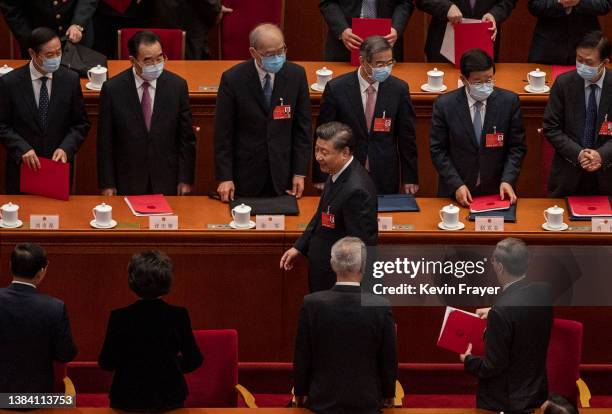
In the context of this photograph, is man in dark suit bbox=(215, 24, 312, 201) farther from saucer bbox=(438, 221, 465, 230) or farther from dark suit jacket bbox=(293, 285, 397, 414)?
dark suit jacket bbox=(293, 285, 397, 414)

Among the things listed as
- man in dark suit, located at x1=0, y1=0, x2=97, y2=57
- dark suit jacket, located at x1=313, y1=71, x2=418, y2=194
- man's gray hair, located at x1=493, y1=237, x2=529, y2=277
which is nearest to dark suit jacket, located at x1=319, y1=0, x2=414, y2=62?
dark suit jacket, located at x1=313, y1=71, x2=418, y2=194

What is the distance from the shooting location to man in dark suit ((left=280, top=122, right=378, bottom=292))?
251 inches

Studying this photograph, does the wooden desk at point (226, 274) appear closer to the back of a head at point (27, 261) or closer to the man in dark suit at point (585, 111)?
the man in dark suit at point (585, 111)

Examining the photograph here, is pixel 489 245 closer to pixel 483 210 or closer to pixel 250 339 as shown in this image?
pixel 483 210

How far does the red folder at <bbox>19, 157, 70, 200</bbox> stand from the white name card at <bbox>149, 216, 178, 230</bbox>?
581 mm

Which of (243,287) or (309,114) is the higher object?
(309,114)

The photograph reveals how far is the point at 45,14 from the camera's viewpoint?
328 inches

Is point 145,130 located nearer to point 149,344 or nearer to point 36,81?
point 36,81

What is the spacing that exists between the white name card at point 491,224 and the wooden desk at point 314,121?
1.34 meters

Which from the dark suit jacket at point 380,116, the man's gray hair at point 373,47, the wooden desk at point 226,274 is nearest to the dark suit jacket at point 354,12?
the dark suit jacket at point 380,116

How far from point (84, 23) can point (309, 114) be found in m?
1.75

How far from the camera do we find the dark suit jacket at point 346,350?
5.52m

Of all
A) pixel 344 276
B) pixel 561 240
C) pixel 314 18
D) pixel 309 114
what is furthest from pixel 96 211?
pixel 314 18

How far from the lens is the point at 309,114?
739 cm
